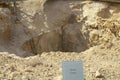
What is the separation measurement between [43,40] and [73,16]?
1.57 metres

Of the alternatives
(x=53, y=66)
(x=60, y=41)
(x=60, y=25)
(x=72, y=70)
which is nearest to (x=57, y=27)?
(x=60, y=25)

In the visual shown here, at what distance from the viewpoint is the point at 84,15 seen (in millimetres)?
13891

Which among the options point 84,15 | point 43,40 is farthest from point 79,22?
point 43,40

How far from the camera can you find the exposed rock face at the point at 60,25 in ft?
42.4

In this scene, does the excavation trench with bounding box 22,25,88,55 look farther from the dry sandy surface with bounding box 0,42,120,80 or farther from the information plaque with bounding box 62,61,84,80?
the information plaque with bounding box 62,61,84,80

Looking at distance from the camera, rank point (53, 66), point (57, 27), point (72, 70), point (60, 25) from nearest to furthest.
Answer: point (72, 70) < point (53, 66) < point (57, 27) < point (60, 25)

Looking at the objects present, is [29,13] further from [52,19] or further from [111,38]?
[111,38]

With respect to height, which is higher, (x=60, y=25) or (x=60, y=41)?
(x=60, y=25)

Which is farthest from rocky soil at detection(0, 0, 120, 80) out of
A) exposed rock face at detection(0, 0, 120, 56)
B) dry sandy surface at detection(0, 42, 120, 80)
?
dry sandy surface at detection(0, 42, 120, 80)

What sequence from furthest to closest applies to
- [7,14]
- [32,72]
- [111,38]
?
1. [7,14]
2. [111,38]
3. [32,72]

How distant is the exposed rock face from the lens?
12938 millimetres

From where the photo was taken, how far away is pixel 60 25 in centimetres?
1402

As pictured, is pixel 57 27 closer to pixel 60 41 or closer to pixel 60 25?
pixel 60 25

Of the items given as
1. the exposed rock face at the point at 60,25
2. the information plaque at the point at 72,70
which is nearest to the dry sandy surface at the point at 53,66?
the information plaque at the point at 72,70
